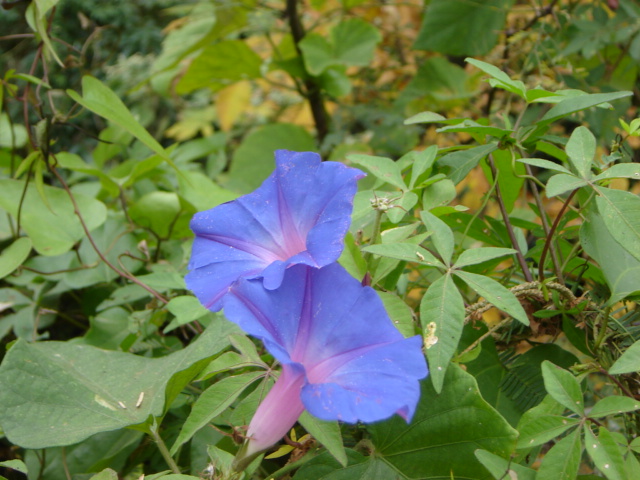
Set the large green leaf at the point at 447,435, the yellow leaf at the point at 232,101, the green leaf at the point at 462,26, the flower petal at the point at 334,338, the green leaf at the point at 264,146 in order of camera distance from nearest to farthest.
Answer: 1. the flower petal at the point at 334,338
2. the large green leaf at the point at 447,435
3. the green leaf at the point at 462,26
4. the green leaf at the point at 264,146
5. the yellow leaf at the point at 232,101

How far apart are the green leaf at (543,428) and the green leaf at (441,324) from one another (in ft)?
0.25

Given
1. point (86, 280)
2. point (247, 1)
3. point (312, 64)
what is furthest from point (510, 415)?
point (247, 1)

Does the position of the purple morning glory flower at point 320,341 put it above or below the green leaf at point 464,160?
below

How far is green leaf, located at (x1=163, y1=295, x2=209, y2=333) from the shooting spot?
0.68 m

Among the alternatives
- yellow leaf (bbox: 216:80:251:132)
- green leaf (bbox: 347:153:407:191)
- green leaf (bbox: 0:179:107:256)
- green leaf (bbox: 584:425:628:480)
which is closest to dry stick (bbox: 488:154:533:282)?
green leaf (bbox: 347:153:407:191)

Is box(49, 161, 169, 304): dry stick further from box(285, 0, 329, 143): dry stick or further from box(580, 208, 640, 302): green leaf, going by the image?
box(285, 0, 329, 143): dry stick

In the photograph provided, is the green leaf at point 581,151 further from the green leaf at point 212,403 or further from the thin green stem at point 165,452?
the thin green stem at point 165,452

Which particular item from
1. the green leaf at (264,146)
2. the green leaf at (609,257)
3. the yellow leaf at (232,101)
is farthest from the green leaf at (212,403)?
the yellow leaf at (232,101)

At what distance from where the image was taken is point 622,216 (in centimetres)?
52

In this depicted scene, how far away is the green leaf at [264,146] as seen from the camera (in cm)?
181

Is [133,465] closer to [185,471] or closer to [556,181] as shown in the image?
[185,471]

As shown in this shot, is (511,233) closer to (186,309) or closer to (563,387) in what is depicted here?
(563,387)

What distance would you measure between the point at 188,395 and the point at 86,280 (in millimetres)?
323

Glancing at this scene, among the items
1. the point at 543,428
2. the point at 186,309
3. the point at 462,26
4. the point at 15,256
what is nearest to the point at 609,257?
the point at 543,428
